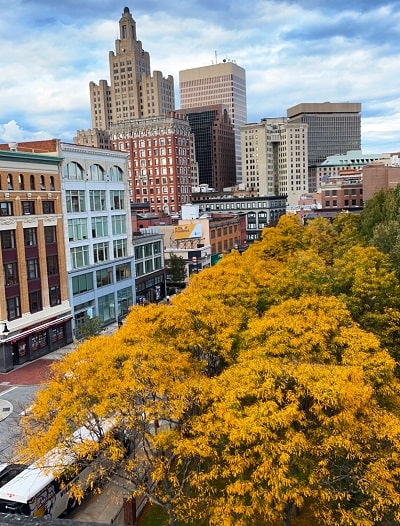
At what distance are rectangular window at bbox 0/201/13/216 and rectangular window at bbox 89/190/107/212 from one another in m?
13.4

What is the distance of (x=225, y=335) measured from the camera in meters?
23.9

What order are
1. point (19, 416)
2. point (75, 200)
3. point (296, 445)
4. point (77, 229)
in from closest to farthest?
point (296, 445) → point (19, 416) → point (75, 200) → point (77, 229)

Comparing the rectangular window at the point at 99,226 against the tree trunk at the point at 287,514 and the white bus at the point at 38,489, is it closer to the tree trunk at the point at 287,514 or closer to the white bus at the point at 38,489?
the white bus at the point at 38,489

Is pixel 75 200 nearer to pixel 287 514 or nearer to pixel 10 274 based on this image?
pixel 10 274

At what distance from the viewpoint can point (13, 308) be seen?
154 feet

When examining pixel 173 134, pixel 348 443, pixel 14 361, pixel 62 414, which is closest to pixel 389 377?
pixel 348 443

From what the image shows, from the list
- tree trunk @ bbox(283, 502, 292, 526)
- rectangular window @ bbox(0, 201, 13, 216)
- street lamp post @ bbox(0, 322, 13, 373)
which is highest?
rectangular window @ bbox(0, 201, 13, 216)

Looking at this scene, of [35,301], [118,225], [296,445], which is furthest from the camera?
[118,225]

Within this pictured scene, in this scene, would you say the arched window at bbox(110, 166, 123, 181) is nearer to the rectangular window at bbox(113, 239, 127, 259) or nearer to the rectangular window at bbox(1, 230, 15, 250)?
the rectangular window at bbox(113, 239, 127, 259)

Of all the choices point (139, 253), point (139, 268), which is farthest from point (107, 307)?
point (139, 253)

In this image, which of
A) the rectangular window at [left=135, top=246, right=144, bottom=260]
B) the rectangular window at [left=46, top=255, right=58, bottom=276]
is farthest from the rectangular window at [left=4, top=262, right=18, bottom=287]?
the rectangular window at [left=135, top=246, right=144, bottom=260]

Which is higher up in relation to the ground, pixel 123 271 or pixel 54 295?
pixel 123 271

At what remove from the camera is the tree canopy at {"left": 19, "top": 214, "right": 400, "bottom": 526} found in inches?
643

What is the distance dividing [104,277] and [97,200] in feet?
31.2
